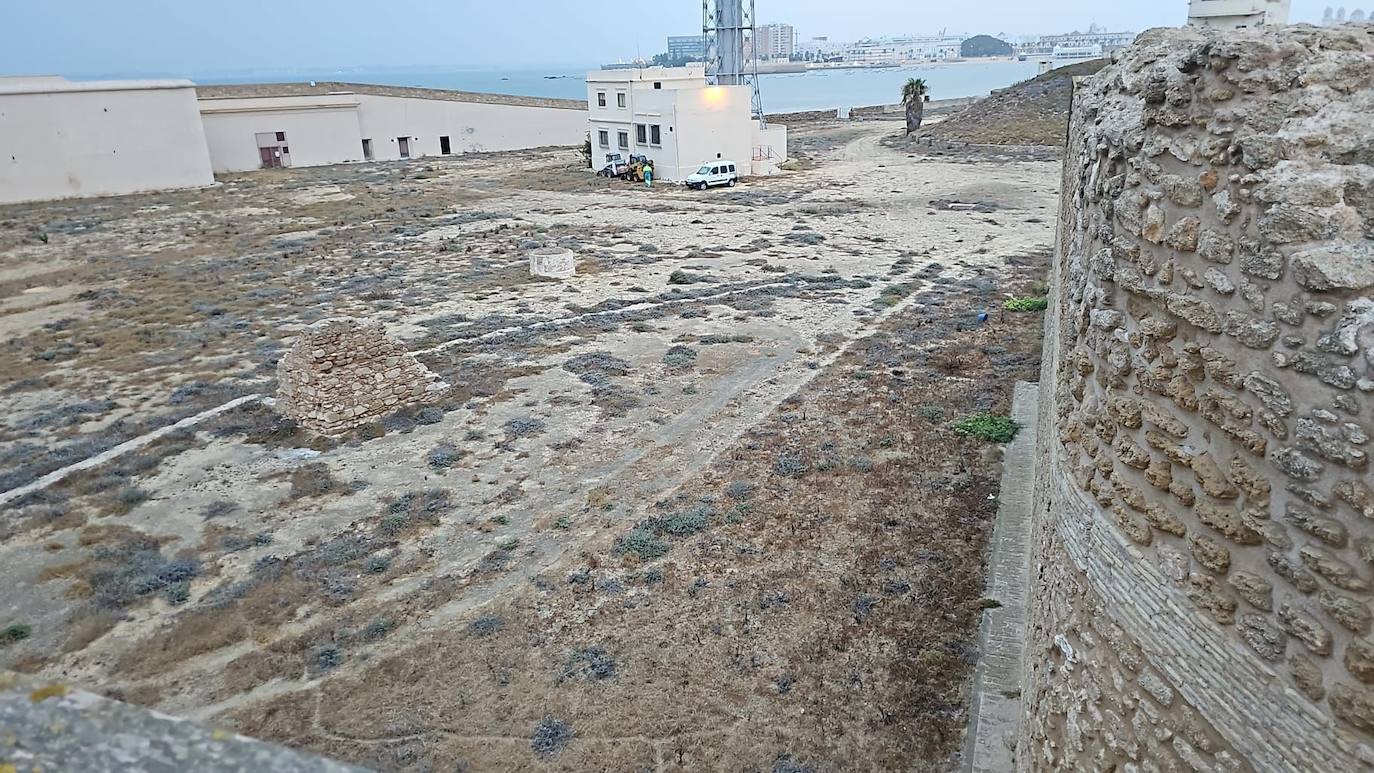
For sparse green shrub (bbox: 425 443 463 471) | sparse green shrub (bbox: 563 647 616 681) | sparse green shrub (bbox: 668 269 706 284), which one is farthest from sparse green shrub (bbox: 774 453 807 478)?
sparse green shrub (bbox: 668 269 706 284)

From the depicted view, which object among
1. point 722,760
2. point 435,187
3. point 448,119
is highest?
point 448,119

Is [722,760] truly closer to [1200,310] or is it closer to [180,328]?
[1200,310]

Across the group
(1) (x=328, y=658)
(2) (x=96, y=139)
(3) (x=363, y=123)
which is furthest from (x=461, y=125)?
(1) (x=328, y=658)

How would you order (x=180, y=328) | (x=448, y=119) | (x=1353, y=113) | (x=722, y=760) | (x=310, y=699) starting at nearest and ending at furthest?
(x=1353, y=113) < (x=722, y=760) < (x=310, y=699) < (x=180, y=328) < (x=448, y=119)

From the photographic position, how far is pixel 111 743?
1861mm

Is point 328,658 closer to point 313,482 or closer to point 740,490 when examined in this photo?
point 313,482

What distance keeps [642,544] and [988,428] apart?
18.1 ft

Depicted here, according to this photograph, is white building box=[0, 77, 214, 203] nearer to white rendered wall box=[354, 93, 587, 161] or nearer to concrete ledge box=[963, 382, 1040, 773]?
white rendered wall box=[354, 93, 587, 161]

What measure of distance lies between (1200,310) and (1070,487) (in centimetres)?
152

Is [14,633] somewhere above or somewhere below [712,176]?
below

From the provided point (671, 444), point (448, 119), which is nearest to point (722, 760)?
point (671, 444)

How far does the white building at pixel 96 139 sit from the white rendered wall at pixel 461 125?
8.41m

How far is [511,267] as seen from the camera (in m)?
24.6

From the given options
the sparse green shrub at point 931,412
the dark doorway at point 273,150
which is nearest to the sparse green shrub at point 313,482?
the sparse green shrub at point 931,412
